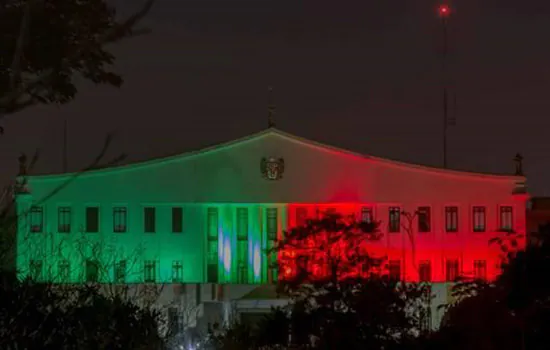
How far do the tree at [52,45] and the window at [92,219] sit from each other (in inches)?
1476

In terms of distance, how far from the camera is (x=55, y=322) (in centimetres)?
873

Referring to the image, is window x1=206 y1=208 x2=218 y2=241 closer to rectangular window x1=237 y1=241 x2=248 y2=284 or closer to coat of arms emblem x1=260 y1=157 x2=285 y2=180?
rectangular window x1=237 y1=241 x2=248 y2=284

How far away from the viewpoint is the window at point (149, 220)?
4400 cm

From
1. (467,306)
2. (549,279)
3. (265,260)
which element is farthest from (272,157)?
(549,279)

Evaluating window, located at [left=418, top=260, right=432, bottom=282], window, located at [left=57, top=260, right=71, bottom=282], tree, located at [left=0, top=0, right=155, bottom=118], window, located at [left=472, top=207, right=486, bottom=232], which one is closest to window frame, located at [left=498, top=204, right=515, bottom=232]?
window, located at [left=472, top=207, right=486, bottom=232]

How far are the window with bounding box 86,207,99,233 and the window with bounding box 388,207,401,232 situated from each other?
1139 cm

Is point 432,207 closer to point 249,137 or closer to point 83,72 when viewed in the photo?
point 249,137

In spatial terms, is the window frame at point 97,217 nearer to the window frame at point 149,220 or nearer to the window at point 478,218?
the window frame at point 149,220

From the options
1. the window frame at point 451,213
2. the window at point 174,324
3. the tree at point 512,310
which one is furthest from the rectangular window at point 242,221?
the tree at point 512,310

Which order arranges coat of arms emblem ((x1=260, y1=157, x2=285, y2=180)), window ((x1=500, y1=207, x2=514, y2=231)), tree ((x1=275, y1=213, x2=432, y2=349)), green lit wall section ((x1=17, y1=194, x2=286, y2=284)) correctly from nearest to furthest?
tree ((x1=275, y1=213, x2=432, y2=349)) → green lit wall section ((x1=17, y1=194, x2=286, y2=284)) → coat of arms emblem ((x1=260, y1=157, x2=285, y2=180)) → window ((x1=500, y1=207, x2=514, y2=231))

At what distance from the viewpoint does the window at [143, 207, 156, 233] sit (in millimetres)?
44000

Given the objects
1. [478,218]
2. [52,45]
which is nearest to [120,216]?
[478,218]

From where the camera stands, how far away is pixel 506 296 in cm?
2181

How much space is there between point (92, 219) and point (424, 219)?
12936 millimetres
